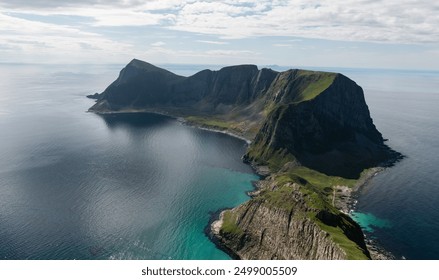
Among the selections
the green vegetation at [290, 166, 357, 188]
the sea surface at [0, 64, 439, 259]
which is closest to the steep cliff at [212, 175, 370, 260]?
the sea surface at [0, 64, 439, 259]

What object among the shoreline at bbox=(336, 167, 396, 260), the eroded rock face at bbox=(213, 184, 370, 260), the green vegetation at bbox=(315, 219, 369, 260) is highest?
the green vegetation at bbox=(315, 219, 369, 260)

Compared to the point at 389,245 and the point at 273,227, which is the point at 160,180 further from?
the point at 389,245

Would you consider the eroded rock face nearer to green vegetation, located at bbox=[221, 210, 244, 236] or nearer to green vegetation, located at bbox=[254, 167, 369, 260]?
green vegetation, located at bbox=[221, 210, 244, 236]

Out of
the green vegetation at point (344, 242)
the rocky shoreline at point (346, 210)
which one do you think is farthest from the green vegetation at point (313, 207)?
the rocky shoreline at point (346, 210)

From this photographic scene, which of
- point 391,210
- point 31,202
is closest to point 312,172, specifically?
point 391,210

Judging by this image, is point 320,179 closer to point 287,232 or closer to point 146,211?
point 287,232

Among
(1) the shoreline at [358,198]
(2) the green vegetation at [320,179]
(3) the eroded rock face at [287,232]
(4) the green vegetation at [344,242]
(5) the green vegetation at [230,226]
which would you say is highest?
(4) the green vegetation at [344,242]

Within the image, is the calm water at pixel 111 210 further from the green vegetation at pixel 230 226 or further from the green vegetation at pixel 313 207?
the green vegetation at pixel 313 207

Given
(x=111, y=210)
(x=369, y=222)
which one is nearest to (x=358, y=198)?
(x=369, y=222)
